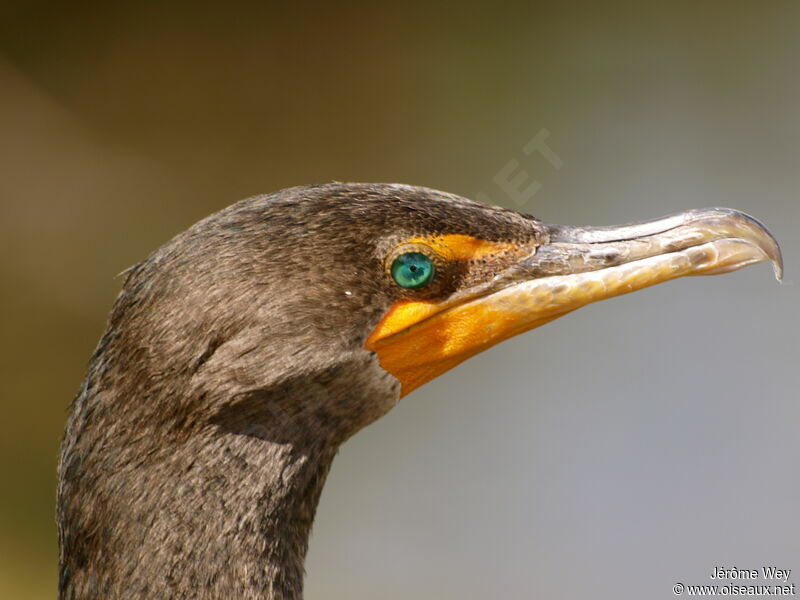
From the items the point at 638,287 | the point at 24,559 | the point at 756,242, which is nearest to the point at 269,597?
the point at 638,287

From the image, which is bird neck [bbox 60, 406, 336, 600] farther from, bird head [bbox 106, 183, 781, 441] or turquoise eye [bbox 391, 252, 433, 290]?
turquoise eye [bbox 391, 252, 433, 290]

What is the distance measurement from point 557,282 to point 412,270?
1.18ft

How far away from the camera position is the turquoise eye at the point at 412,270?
237 centimetres

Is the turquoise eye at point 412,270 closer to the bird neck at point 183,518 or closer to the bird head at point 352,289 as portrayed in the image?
the bird head at point 352,289

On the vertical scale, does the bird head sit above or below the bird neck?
above

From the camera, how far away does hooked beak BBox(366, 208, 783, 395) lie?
2439mm

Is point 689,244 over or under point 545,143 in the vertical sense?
under

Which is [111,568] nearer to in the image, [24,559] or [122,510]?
[122,510]

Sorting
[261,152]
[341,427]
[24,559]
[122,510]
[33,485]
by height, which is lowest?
[122,510]

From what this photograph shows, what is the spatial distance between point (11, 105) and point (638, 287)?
656 centimetres

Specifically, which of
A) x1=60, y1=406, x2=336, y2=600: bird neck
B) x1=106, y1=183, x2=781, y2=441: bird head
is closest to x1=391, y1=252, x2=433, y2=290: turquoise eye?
x1=106, y1=183, x2=781, y2=441: bird head

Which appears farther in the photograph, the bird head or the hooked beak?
the hooked beak

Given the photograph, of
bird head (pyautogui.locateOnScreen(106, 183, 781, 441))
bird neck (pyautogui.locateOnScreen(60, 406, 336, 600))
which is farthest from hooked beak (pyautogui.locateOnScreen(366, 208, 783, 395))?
bird neck (pyautogui.locateOnScreen(60, 406, 336, 600))

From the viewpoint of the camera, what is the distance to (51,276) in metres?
8.22
